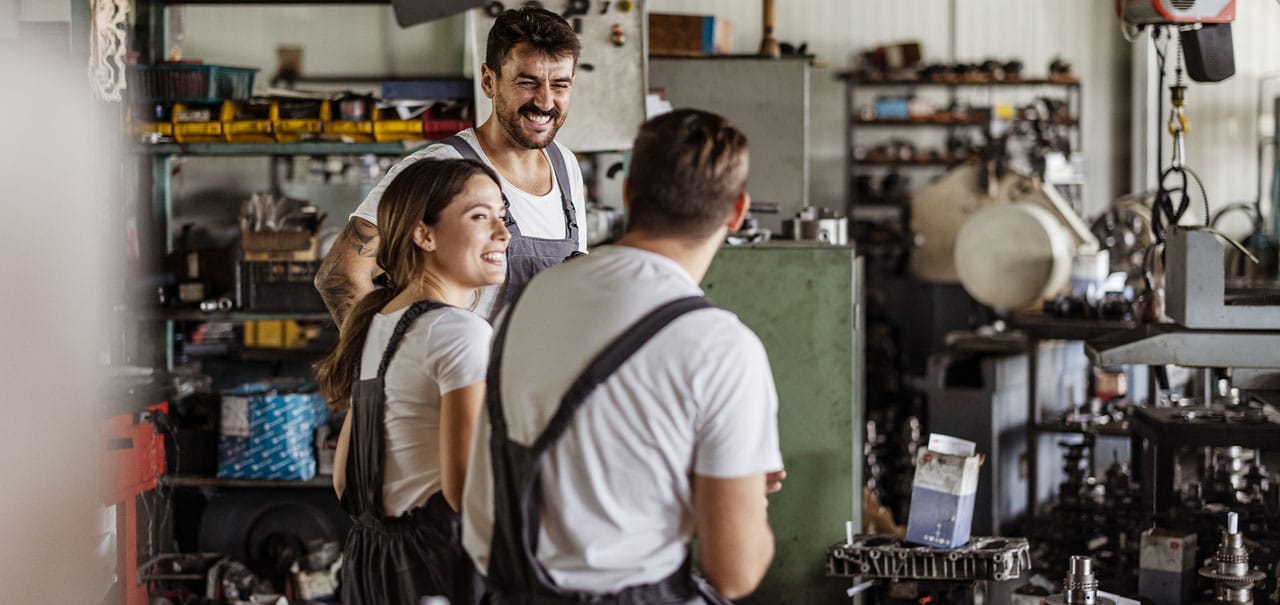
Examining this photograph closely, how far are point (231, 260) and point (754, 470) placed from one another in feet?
10.8

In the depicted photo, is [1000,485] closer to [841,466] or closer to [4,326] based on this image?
[841,466]

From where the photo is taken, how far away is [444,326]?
78.2 inches

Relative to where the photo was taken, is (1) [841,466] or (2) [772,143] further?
(2) [772,143]

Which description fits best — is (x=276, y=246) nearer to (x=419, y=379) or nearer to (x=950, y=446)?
(x=950, y=446)

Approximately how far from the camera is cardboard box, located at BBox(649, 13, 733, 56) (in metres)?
4.73

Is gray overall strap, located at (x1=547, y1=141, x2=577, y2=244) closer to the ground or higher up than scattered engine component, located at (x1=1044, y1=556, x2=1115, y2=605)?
higher up

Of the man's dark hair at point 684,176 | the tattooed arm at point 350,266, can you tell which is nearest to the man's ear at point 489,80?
the tattooed arm at point 350,266

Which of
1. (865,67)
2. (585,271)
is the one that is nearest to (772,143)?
(585,271)

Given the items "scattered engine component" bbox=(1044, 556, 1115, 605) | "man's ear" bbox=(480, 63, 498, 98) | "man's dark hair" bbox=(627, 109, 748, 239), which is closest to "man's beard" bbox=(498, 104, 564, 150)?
"man's ear" bbox=(480, 63, 498, 98)

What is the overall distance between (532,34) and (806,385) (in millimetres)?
1656

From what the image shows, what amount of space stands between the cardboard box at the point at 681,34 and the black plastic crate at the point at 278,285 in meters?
1.46

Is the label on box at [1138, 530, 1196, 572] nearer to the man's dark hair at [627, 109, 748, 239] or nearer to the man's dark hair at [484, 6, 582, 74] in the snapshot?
the man's dark hair at [484, 6, 582, 74]

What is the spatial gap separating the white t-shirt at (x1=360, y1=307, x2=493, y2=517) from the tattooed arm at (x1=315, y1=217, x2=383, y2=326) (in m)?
0.51

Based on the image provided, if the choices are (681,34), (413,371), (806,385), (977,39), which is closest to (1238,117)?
(977,39)
